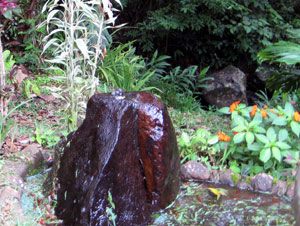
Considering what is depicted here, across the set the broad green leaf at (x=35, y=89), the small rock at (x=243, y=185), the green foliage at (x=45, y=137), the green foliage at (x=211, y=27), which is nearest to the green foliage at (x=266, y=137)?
the small rock at (x=243, y=185)

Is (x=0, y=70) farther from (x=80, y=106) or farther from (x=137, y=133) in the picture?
(x=137, y=133)

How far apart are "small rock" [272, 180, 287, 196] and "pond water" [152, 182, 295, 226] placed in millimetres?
67

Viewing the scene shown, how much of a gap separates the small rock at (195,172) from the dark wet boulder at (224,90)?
11.6ft

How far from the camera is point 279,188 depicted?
9.47ft

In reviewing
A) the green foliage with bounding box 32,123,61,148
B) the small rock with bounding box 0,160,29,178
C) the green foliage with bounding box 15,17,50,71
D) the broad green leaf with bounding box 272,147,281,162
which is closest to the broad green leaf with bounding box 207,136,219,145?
the broad green leaf with bounding box 272,147,281,162

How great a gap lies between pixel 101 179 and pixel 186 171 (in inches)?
40.0

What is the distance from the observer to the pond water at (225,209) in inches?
97.3

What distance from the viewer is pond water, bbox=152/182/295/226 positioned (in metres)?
2.47

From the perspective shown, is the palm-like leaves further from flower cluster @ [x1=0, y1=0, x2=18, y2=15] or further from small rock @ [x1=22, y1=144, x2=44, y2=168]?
flower cluster @ [x1=0, y1=0, x2=18, y2=15]

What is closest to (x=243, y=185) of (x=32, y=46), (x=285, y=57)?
(x=285, y=57)

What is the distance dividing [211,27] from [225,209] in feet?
16.2

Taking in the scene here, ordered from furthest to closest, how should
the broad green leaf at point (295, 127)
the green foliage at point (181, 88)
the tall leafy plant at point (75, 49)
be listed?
the green foliage at point (181, 88) → the broad green leaf at point (295, 127) → the tall leafy plant at point (75, 49)

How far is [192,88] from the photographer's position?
6754 mm

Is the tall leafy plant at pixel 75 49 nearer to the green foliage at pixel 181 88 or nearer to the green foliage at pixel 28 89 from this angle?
the green foliage at pixel 28 89
